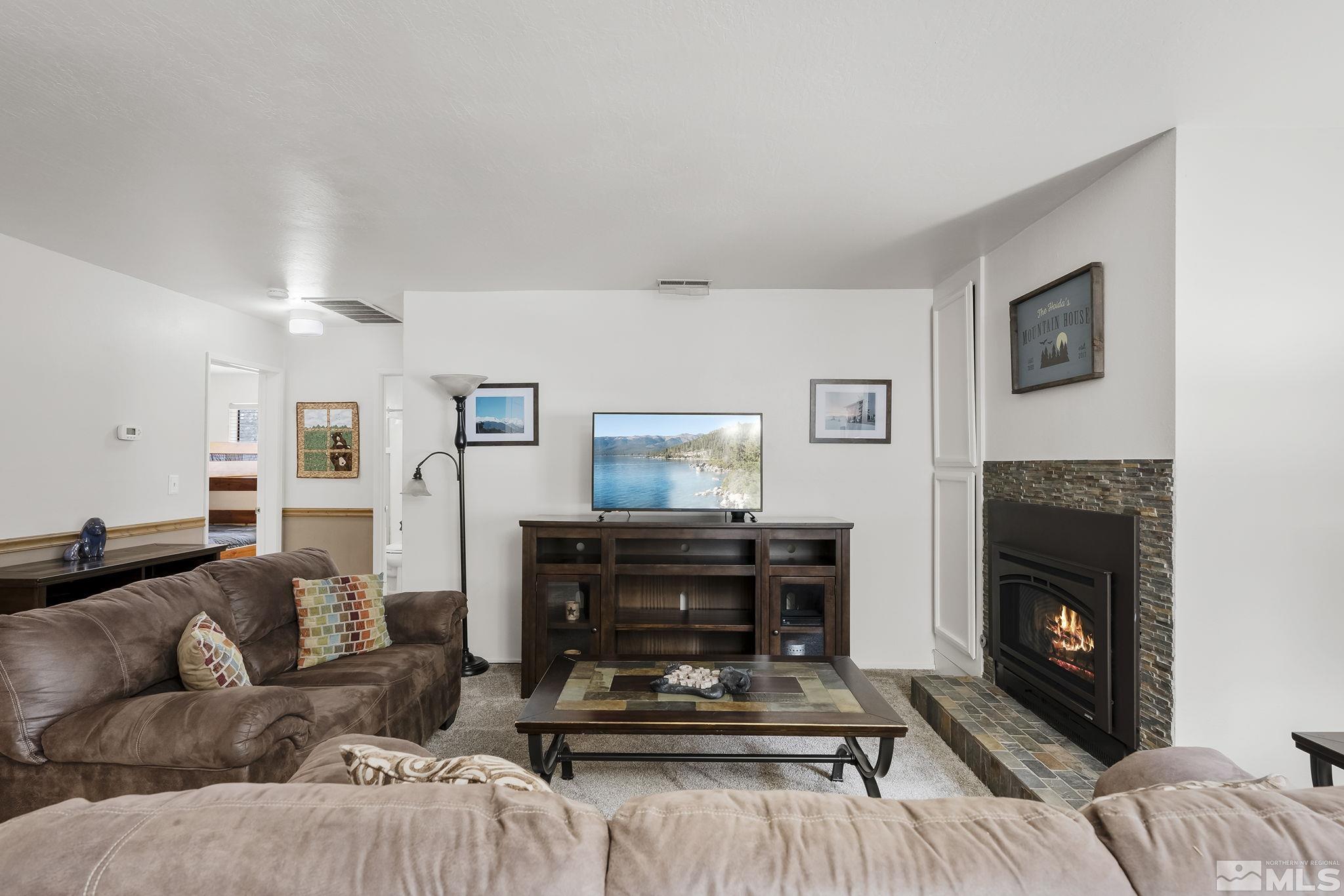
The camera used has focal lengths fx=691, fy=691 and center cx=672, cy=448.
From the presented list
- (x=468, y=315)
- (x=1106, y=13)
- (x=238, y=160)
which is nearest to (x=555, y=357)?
(x=468, y=315)

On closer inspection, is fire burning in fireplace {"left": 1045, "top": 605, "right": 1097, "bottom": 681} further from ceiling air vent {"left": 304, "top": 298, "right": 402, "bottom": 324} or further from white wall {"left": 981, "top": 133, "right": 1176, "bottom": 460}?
ceiling air vent {"left": 304, "top": 298, "right": 402, "bottom": 324}

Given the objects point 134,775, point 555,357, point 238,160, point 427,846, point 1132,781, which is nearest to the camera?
point 427,846

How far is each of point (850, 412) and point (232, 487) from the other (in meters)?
6.64

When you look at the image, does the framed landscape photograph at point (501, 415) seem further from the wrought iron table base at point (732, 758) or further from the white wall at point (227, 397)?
the white wall at point (227, 397)

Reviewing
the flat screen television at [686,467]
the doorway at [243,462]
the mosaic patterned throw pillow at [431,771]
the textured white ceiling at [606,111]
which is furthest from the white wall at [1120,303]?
the doorway at [243,462]

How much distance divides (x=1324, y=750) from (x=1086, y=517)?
1.13 m

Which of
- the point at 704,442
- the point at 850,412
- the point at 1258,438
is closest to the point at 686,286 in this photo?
the point at 704,442

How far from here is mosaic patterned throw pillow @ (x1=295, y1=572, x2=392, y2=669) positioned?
290cm

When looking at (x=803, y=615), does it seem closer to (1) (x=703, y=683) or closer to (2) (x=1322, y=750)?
(1) (x=703, y=683)

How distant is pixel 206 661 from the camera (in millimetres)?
2219

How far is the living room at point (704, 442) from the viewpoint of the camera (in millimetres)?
876

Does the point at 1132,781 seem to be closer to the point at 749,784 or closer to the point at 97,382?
the point at 749,784

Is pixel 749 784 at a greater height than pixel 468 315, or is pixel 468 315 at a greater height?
pixel 468 315

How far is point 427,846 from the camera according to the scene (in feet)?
2.53
